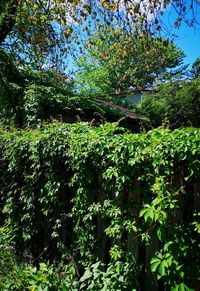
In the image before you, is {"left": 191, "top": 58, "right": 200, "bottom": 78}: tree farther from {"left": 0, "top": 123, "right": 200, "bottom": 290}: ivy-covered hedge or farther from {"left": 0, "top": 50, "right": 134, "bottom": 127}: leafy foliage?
{"left": 0, "top": 123, "right": 200, "bottom": 290}: ivy-covered hedge

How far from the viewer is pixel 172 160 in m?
3.38

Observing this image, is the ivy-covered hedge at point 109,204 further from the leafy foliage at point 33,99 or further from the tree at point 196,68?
the tree at point 196,68

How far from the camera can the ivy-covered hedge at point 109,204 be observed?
10.8 feet

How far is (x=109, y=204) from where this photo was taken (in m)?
4.04

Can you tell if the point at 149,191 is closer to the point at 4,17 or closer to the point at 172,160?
the point at 172,160

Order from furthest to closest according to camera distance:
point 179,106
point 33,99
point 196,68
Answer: point 196,68, point 179,106, point 33,99

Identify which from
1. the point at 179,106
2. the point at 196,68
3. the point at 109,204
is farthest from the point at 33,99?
the point at 196,68

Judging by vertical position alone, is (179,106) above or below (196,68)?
below

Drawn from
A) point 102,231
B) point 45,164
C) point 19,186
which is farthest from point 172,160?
point 19,186

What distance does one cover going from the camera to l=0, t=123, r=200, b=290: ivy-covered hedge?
3303 mm

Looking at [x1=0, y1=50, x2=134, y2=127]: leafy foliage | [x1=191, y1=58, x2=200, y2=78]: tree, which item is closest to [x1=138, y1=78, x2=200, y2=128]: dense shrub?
[x1=0, y1=50, x2=134, y2=127]: leafy foliage

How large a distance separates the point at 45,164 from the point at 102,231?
1.36 m

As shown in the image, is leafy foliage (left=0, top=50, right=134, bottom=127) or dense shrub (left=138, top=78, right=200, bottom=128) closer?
leafy foliage (left=0, top=50, right=134, bottom=127)

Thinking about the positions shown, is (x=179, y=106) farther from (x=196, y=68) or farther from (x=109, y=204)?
(x=109, y=204)
